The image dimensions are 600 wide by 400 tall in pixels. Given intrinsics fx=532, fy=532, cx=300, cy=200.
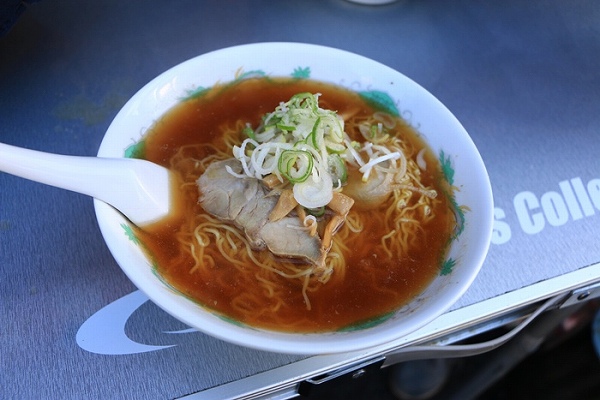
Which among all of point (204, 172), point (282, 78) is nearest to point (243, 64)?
point (282, 78)

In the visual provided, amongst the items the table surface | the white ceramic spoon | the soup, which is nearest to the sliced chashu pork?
the soup

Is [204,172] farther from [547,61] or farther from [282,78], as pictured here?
[547,61]

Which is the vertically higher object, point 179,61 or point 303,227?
point 179,61

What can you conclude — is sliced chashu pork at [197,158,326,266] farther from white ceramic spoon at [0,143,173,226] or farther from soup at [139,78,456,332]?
white ceramic spoon at [0,143,173,226]

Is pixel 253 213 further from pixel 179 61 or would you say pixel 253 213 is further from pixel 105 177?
pixel 179 61

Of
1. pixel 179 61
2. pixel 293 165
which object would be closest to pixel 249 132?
pixel 293 165

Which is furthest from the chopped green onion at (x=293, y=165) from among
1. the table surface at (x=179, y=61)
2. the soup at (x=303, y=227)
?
the table surface at (x=179, y=61)

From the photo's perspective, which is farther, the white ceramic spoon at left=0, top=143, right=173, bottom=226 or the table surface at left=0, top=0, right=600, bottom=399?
the table surface at left=0, top=0, right=600, bottom=399
